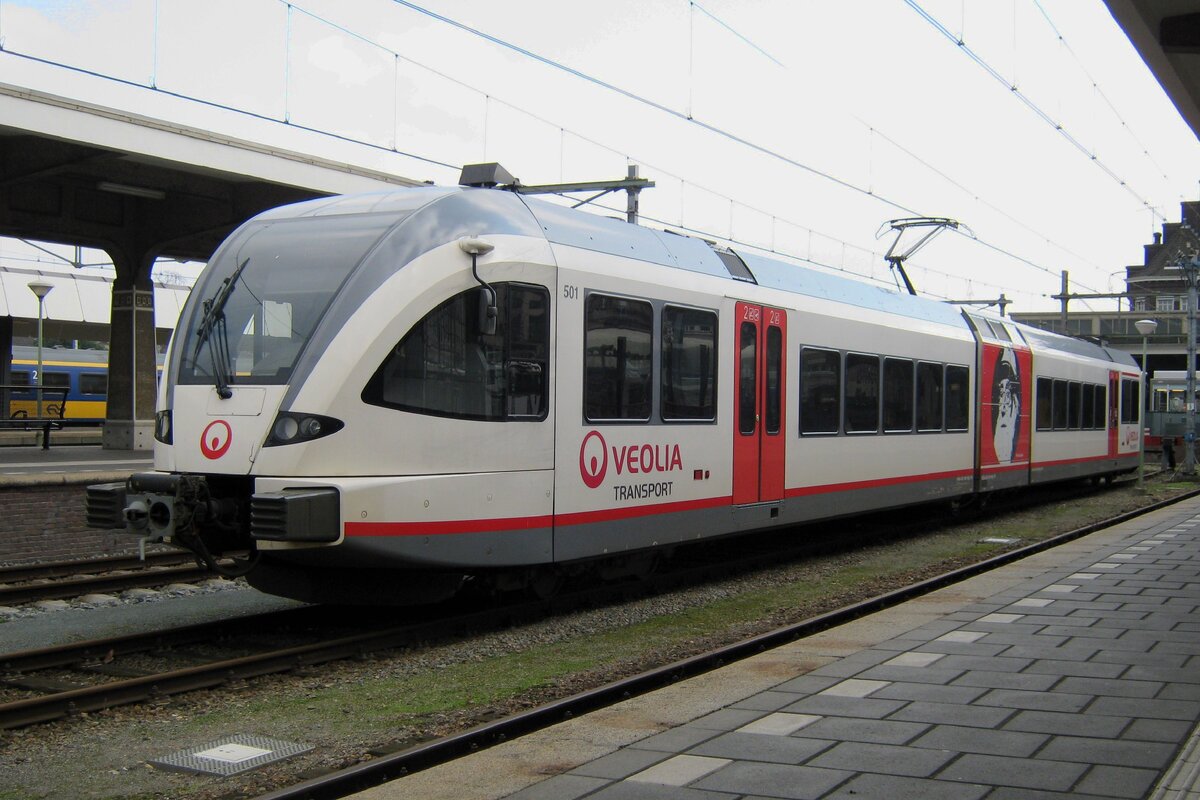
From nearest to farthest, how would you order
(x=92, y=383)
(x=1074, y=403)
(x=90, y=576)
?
(x=90, y=576)
(x=1074, y=403)
(x=92, y=383)

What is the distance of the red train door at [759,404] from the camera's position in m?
11.6

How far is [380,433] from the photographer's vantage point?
7.88 metres

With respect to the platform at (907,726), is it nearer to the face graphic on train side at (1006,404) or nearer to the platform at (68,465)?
the platform at (68,465)

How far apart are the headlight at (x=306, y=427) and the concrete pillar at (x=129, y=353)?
1768cm

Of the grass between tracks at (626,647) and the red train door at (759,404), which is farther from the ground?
the red train door at (759,404)

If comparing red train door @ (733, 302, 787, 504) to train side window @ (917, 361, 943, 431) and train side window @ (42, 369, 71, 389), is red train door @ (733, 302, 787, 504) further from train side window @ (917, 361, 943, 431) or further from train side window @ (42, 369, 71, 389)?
train side window @ (42, 369, 71, 389)

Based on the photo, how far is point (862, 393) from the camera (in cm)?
1430

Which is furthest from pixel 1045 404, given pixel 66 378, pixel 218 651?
pixel 66 378

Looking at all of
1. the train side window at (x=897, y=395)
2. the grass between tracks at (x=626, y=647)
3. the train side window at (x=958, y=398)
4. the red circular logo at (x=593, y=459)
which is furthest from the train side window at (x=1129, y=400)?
the red circular logo at (x=593, y=459)

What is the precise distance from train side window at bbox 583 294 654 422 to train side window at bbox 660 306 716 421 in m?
0.28

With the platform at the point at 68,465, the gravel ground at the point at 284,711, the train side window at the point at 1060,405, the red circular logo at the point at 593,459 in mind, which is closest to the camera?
the gravel ground at the point at 284,711

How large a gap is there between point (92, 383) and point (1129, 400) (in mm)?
34014

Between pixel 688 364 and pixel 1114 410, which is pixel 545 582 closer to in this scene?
pixel 688 364

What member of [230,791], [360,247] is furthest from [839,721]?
[360,247]
